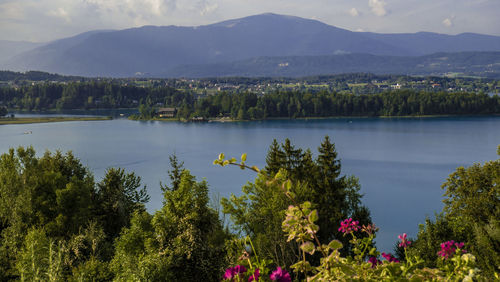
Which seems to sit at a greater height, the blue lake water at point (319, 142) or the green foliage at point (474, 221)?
the green foliage at point (474, 221)

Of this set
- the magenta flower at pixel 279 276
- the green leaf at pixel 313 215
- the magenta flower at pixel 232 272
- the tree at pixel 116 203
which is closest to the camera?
the green leaf at pixel 313 215

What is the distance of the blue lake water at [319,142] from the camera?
870 inches

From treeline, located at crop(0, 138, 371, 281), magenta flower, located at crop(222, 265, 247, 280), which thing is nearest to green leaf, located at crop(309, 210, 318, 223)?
magenta flower, located at crop(222, 265, 247, 280)

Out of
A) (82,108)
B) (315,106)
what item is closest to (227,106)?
(315,106)

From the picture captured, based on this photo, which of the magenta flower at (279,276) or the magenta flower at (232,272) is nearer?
the magenta flower at (279,276)

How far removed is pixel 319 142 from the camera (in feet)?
126

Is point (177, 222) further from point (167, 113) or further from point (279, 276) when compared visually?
point (167, 113)

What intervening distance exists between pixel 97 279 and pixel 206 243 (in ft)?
7.48

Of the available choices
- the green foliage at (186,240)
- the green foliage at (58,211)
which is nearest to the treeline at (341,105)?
the green foliage at (58,211)

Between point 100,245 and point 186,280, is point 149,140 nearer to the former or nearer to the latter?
point 100,245

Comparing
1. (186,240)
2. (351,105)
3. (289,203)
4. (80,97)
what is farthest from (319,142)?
(80,97)

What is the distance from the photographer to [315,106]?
214ft

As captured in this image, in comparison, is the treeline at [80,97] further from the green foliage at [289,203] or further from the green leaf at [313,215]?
the green leaf at [313,215]

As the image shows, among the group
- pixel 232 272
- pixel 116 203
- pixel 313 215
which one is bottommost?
pixel 116 203
